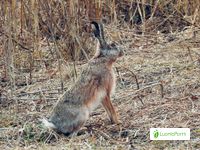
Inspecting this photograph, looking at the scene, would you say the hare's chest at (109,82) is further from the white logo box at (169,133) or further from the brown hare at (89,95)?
the white logo box at (169,133)

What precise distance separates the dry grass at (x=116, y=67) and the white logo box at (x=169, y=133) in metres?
0.06

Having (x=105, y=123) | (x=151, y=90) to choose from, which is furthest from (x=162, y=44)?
(x=105, y=123)

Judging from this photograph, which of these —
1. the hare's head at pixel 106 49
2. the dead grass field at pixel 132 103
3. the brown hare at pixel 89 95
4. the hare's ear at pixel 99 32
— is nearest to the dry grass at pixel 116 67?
the dead grass field at pixel 132 103

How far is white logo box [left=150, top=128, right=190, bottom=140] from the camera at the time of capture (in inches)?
196

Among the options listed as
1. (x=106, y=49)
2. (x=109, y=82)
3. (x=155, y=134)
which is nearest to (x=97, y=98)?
(x=109, y=82)

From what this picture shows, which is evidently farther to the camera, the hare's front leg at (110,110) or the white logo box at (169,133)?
the hare's front leg at (110,110)

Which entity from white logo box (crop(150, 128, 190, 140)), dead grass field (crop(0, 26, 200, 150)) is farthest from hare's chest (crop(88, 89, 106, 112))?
white logo box (crop(150, 128, 190, 140))

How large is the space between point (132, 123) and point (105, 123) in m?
0.24

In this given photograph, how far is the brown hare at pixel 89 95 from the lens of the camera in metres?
5.23

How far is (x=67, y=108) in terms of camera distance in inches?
207

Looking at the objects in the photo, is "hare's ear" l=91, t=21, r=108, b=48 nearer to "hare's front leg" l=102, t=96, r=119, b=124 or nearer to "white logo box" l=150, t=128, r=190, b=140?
"hare's front leg" l=102, t=96, r=119, b=124

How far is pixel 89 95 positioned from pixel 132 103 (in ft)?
2.60

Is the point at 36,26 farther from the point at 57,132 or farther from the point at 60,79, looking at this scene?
the point at 57,132

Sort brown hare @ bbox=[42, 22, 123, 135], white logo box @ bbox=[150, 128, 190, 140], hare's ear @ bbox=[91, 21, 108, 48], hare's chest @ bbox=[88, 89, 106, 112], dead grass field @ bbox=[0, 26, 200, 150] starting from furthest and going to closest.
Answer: hare's ear @ bbox=[91, 21, 108, 48] → hare's chest @ bbox=[88, 89, 106, 112] → brown hare @ bbox=[42, 22, 123, 135] → dead grass field @ bbox=[0, 26, 200, 150] → white logo box @ bbox=[150, 128, 190, 140]
